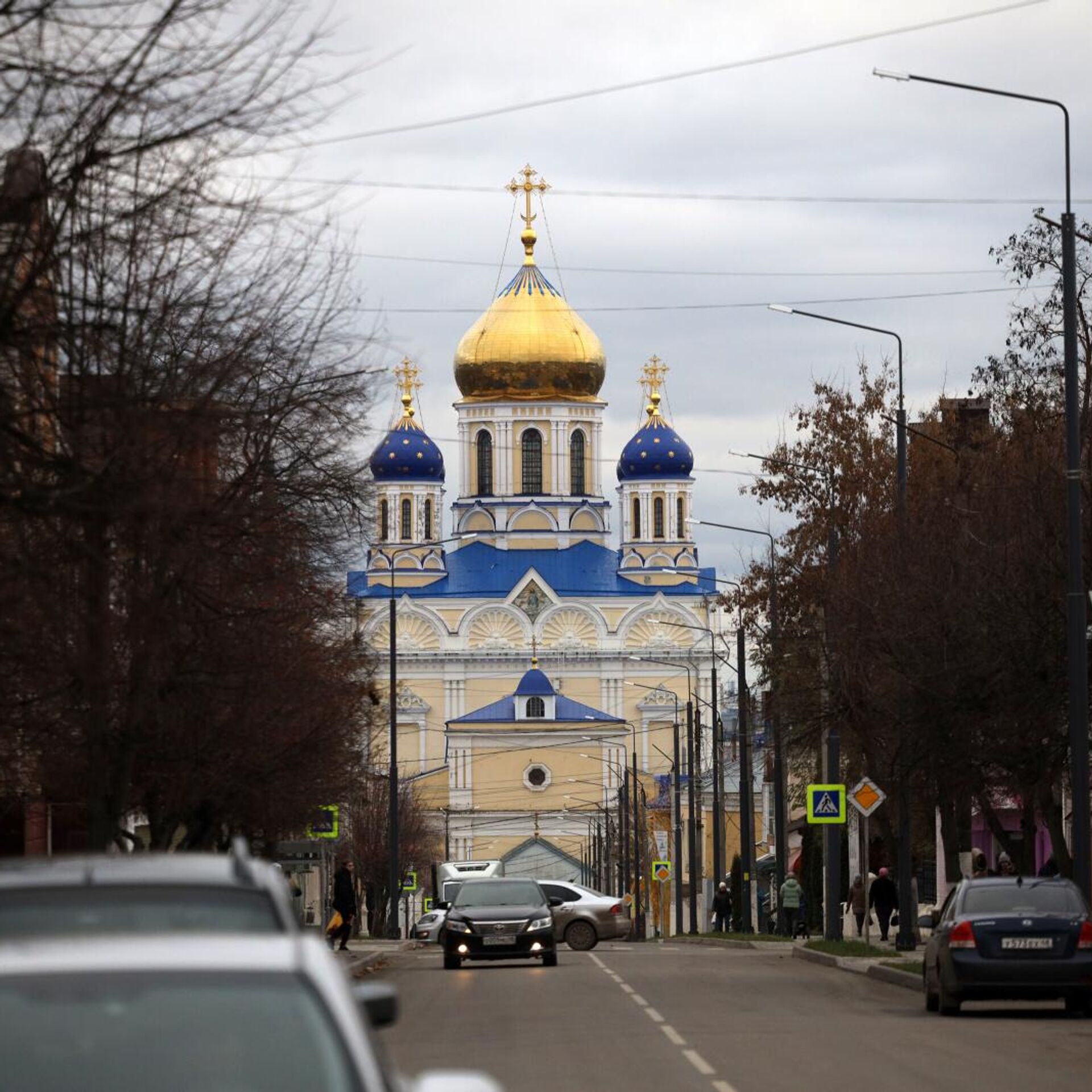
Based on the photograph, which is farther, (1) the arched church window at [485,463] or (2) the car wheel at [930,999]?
(1) the arched church window at [485,463]

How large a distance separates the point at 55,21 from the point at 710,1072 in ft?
27.9

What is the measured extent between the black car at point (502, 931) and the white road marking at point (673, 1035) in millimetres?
14907

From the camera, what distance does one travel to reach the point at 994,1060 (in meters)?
18.3

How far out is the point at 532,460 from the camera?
499 ft

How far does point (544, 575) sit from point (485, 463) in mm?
7504

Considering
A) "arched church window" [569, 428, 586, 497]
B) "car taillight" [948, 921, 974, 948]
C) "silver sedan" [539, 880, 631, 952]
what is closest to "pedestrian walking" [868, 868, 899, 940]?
"silver sedan" [539, 880, 631, 952]

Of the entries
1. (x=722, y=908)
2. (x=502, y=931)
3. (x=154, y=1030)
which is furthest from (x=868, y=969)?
(x=722, y=908)

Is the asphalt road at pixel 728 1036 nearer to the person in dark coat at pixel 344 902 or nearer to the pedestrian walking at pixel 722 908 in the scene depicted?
the person in dark coat at pixel 344 902

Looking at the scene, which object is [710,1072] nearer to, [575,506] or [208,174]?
[208,174]

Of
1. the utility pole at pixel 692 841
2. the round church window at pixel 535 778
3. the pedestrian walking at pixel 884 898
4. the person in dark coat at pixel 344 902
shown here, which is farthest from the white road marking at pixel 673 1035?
the round church window at pixel 535 778

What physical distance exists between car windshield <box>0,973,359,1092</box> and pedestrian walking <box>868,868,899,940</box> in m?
40.3

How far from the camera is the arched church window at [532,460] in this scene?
151 meters

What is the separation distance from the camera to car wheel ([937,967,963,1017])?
77.5ft

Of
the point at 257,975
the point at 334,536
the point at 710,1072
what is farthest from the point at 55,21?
the point at 334,536
